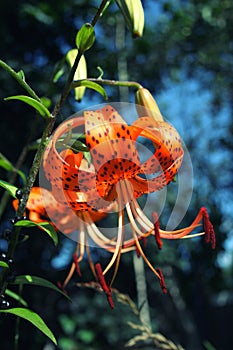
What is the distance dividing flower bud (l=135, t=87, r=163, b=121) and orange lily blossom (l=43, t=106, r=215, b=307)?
23mm

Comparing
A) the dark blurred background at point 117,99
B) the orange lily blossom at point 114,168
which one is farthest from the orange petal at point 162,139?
the dark blurred background at point 117,99

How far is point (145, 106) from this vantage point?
0.74 metres

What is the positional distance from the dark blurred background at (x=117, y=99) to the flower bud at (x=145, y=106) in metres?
0.74

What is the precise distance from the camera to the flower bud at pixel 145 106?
2.39ft

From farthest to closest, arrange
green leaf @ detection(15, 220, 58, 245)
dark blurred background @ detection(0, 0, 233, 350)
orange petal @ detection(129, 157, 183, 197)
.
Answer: dark blurred background @ detection(0, 0, 233, 350), orange petal @ detection(129, 157, 183, 197), green leaf @ detection(15, 220, 58, 245)

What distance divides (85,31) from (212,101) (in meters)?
3.37

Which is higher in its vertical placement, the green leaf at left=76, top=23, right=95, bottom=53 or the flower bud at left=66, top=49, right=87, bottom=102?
the flower bud at left=66, top=49, right=87, bottom=102

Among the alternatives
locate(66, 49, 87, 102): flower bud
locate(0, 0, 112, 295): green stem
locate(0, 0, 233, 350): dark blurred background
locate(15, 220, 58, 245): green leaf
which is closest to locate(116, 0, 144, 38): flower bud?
locate(0, 0, 112, 295): green stem

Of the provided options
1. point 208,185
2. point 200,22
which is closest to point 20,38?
point 200,22

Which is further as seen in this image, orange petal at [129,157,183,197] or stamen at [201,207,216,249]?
orange petal at [129,157,183,197]

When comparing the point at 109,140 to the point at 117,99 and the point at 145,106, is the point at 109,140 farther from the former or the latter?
the point at 117,99

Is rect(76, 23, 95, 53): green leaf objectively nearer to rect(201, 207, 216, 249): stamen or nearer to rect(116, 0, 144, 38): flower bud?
rect(116, 0, 144, 38): flower bud

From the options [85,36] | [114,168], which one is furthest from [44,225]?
[85,36]

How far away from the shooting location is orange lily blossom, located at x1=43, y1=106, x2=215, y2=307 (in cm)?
66
